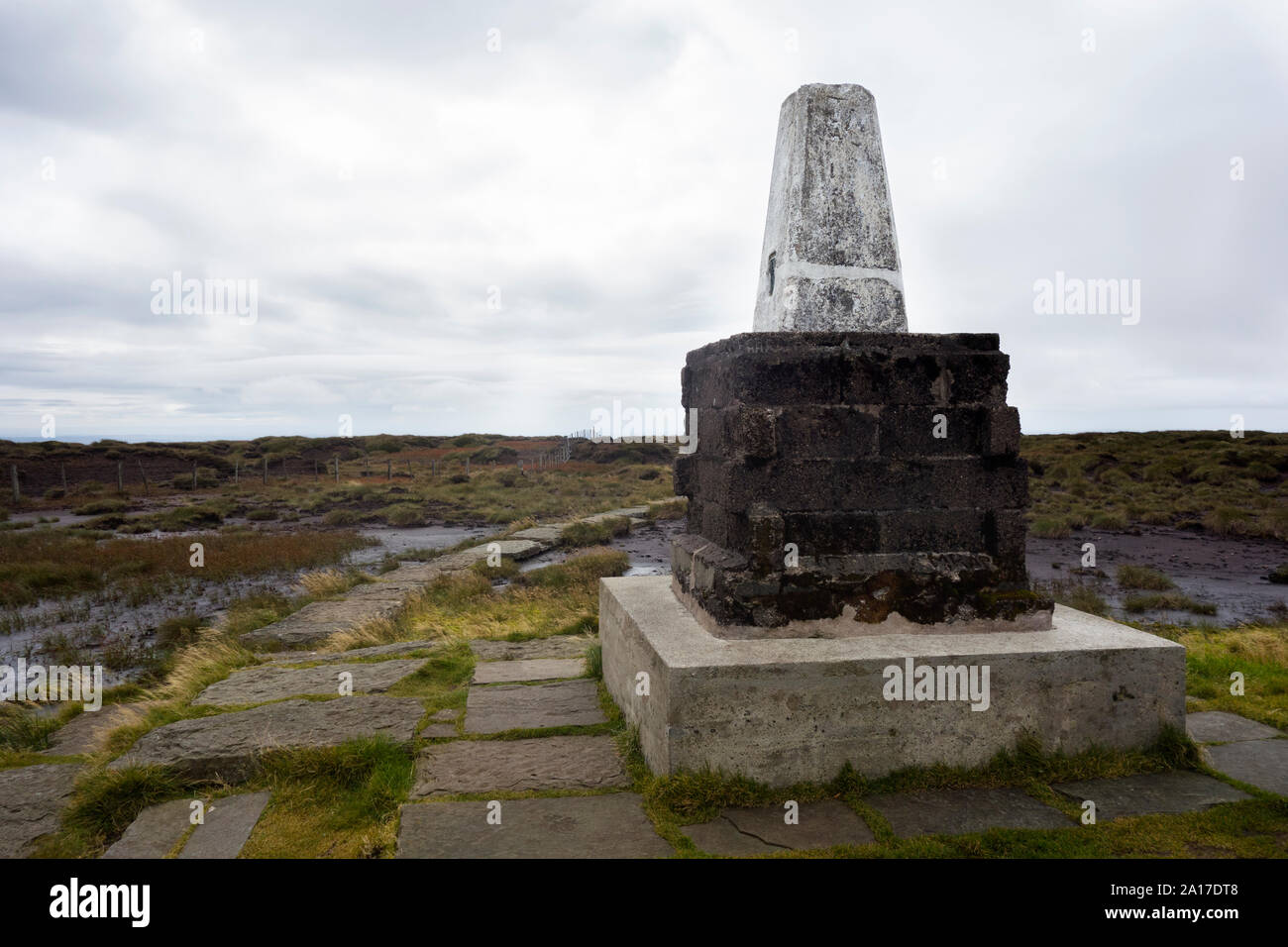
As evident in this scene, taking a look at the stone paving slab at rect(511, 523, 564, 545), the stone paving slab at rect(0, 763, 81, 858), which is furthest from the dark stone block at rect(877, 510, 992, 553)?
the stone paving slab at rect(511, 523, 564, 545)

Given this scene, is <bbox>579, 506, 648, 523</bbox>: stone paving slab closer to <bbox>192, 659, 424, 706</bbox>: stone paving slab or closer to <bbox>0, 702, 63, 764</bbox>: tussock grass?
<bbox>192, 659, 424, 706</bbox>: stone paving slab

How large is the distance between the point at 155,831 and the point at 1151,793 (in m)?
4.26

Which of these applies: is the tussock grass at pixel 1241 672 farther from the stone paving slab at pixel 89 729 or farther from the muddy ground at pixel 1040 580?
the stone paving slab at pixel 89 729

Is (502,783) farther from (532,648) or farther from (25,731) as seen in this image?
(25,731)

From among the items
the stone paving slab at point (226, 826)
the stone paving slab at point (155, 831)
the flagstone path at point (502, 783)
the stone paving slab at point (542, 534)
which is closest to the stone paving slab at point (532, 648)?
the flagstone path at point (502, 783)

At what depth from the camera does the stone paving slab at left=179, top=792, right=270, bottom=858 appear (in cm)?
307

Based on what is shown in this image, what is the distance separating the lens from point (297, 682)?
5.41 metres

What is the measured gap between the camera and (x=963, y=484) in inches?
159

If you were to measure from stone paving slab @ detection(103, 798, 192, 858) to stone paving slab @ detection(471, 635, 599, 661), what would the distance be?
9.16 feet

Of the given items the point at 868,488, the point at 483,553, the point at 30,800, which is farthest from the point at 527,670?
the point at 483,553

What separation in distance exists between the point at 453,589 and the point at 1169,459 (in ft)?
105
